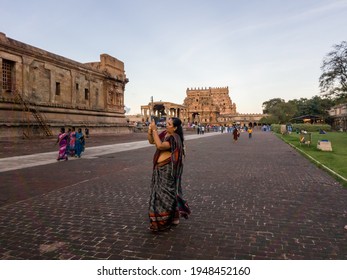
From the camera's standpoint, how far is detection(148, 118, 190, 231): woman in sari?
Answer: 14.1 ft

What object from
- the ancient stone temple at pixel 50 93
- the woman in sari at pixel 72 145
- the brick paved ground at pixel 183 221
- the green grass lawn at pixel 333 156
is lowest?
the brick paved ground at pixel 183 221

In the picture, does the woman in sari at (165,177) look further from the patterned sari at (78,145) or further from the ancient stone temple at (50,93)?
the ancient stone temple at (50,93)

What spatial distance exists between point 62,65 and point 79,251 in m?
31.5

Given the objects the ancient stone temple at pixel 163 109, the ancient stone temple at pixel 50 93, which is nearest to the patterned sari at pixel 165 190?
the ancient stone temple at pixel 50 93

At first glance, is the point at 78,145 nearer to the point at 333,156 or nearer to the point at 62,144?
the point at 62,144

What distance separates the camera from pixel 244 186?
24.8ft

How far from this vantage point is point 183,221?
484cm

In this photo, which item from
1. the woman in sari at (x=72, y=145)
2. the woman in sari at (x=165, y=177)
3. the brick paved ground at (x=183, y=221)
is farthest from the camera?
the woman in sari at (x=72, y=145)

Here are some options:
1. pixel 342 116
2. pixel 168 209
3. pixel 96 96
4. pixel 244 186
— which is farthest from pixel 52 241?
pixel 342 116

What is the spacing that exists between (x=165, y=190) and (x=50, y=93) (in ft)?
94.7

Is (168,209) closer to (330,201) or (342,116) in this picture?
(330,201)

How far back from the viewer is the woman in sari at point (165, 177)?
4305mm

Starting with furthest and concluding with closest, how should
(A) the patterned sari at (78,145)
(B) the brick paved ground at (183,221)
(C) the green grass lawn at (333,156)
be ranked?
1. (A) the patterned sari at (78,145)
2. (C) the green grass lawn at (333,156)
3. (B) the brick paved ground at (183,221)

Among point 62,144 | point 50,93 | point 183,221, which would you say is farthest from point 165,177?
point 50,93
